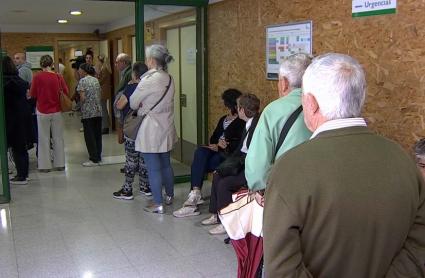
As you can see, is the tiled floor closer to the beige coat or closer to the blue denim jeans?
the blue denim jeans

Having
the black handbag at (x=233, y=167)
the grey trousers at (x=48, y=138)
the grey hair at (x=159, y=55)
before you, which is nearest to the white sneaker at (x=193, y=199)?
the black handbag at (x=233, y=167)

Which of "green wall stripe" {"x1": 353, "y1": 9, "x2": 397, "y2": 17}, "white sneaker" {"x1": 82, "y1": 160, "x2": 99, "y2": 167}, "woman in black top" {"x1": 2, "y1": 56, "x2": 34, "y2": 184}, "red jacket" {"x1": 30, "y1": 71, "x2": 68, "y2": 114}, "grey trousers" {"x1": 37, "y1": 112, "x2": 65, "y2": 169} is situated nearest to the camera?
"green wall stripe" {"x1": 353, "y1": 9, "x2": 397, "y2": 17}

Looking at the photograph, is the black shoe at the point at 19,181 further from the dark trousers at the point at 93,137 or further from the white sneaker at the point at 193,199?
the white sneaker at the point at 193,199

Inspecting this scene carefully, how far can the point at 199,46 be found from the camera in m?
5.25

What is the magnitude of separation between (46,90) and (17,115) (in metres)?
0.58

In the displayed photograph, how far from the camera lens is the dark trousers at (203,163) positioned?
4320mm

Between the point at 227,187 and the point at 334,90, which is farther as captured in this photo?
the point at 227,187

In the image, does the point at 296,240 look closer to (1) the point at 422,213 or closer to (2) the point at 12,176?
(1) the point at 422,213

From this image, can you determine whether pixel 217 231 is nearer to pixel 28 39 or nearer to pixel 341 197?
pixel 341 197

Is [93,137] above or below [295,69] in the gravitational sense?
below

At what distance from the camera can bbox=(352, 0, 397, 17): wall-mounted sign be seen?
2.88m

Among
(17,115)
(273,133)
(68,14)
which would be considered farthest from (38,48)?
(273,133)

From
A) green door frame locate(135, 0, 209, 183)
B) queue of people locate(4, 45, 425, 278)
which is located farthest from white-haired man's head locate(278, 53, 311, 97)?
green door frame locate(135, 0, 209, 183)

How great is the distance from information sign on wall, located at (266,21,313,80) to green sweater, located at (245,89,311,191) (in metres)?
1.51
